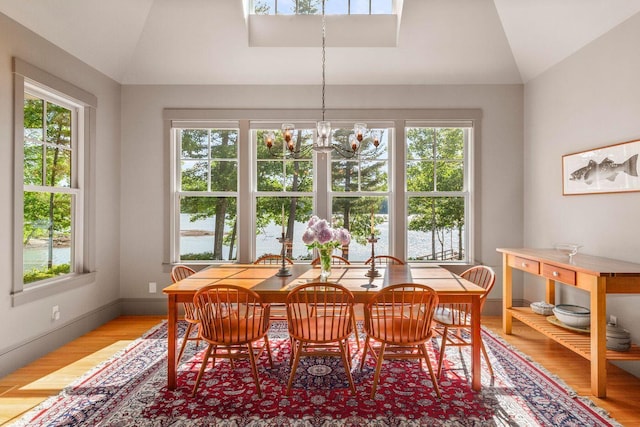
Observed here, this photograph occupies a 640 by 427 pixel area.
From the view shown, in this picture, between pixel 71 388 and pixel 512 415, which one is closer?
pixel 512 415

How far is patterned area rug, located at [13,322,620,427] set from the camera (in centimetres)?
218

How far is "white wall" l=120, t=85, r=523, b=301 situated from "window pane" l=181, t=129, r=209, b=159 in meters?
0.27

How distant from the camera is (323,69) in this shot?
397cm

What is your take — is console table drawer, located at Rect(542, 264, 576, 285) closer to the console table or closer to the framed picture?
the console table

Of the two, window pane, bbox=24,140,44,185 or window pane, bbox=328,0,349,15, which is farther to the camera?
window pane, bbox=328,0,349,15

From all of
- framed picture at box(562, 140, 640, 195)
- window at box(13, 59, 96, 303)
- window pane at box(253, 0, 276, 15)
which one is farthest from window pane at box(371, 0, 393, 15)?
window at box(13, 59, 96, 303)

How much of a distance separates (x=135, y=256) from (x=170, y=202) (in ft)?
2.61

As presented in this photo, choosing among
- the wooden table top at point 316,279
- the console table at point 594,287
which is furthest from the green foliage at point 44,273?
the console table at point 594,287

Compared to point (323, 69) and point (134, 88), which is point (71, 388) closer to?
point (134, 88)

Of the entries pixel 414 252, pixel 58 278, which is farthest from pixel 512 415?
pixel 58 278

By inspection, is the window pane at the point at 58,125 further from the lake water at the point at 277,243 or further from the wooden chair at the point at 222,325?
the wooden chair at the point at 222,325

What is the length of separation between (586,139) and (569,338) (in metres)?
1.84

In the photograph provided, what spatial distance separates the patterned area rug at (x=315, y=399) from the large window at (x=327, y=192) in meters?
1.72

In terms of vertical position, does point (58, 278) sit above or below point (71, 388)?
above
